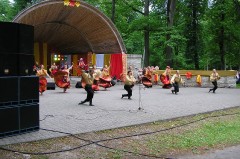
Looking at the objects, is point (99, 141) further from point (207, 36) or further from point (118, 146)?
point (207, 36)

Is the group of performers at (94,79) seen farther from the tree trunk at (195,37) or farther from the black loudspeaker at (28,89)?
the tree trunk at (195,37)

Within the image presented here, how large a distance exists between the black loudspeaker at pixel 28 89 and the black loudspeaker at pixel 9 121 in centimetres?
36

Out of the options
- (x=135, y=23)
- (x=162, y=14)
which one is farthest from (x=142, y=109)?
(x=162, y=14)

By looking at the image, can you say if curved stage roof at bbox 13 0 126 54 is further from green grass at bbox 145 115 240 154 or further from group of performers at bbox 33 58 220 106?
green grass at bbox 145 115 240 154

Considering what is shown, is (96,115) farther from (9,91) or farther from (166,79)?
(166,79)

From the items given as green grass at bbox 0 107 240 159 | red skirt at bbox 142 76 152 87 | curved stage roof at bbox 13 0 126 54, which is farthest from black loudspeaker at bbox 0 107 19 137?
red skirt at bbox 142 76 152 87

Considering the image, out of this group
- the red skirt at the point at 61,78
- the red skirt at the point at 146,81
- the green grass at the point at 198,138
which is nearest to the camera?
the green grass at the point at 198,138

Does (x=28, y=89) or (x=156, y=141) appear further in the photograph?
(x=28, y=89)

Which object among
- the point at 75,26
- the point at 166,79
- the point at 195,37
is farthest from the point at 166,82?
the point at 195,37

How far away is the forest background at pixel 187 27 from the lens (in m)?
33.1

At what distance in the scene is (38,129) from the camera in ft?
29.5

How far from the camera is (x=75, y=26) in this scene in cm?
2959

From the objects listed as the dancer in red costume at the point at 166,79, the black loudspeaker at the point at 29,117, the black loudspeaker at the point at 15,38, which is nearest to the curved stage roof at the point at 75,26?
the dancer in red costume at the point at 166,79

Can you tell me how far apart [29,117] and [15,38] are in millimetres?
2005
